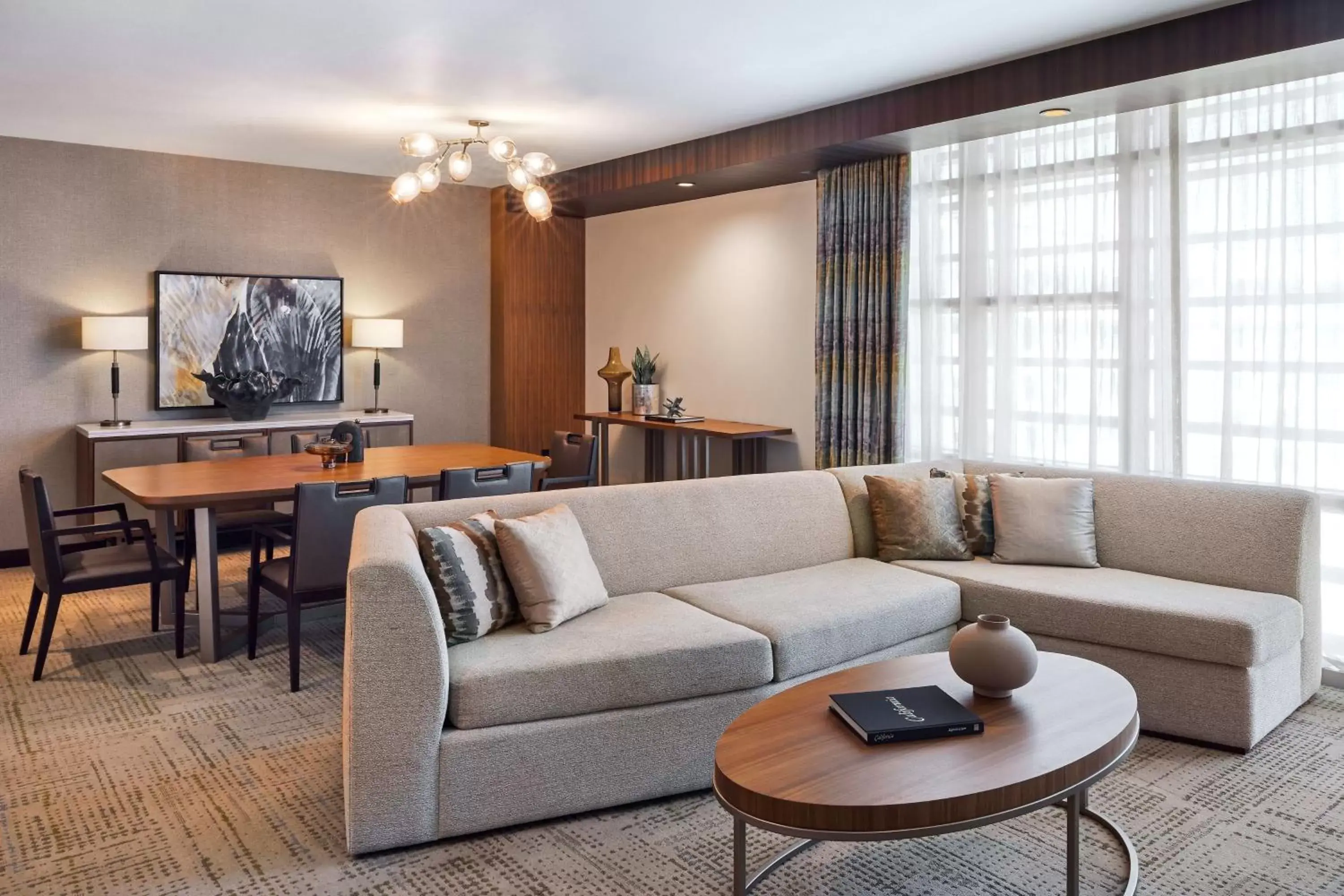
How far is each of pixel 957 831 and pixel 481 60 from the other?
349 cm

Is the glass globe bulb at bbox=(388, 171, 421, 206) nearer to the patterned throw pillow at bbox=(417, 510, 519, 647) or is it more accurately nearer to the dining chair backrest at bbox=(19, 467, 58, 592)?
the dining chair backrest at bbox=(19, 467, 58, 592)

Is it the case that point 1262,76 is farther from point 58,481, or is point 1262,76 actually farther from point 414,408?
point 58,481

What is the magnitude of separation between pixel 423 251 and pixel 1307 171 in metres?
5.30

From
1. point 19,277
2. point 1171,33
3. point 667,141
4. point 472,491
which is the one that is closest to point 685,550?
point 472,491

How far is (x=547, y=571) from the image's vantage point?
117 inches

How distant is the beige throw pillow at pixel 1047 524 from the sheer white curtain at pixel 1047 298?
28.4 inches

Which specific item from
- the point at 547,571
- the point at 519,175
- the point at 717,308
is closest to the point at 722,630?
the point at 547,571

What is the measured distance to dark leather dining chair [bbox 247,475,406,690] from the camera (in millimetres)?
3664

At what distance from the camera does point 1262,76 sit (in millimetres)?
3752

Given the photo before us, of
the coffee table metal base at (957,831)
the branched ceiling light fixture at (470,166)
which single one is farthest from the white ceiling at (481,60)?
the coffee table metal base at (957,831)

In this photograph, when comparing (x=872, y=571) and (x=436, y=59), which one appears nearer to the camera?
(x=872, y=571)

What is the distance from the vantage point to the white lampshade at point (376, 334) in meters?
6.71

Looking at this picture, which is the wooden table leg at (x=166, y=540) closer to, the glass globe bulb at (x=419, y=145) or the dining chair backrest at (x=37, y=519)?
the dining chair backrest at (x=37, y=519)

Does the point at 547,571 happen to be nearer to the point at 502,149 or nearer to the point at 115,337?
the point at 502,149
